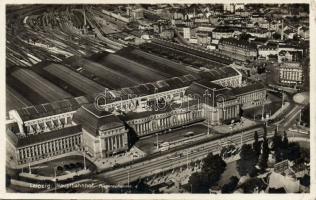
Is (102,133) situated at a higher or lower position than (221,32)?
lower

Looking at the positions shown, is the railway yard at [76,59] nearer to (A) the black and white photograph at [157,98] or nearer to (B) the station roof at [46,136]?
(A) the black and white photograph at [157,98]

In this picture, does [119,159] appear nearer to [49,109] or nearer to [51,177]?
[51,177]

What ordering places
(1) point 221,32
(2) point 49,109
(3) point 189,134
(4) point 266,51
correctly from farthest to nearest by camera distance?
(4) point 266,51, (1) point 221,32, (2) point 49,109, (3) point 189,134

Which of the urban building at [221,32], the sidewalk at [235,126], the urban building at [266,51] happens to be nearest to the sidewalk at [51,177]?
the sidewalk at [235,126]

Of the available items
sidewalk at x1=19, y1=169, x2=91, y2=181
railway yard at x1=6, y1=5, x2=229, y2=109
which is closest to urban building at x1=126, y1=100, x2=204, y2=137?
railway yard at x1=6, y1=5, x2=229, y2=109

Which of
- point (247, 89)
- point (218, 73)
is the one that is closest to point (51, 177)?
point (247, 89)

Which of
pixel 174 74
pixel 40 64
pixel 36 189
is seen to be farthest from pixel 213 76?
pixel 36 189

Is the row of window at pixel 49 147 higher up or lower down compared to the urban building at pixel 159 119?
lower down

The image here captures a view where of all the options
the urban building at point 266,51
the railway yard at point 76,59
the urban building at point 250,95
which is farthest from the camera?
the urban building at point 266,51

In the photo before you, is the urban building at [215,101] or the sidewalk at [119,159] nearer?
the sidewalk at [119,159]
